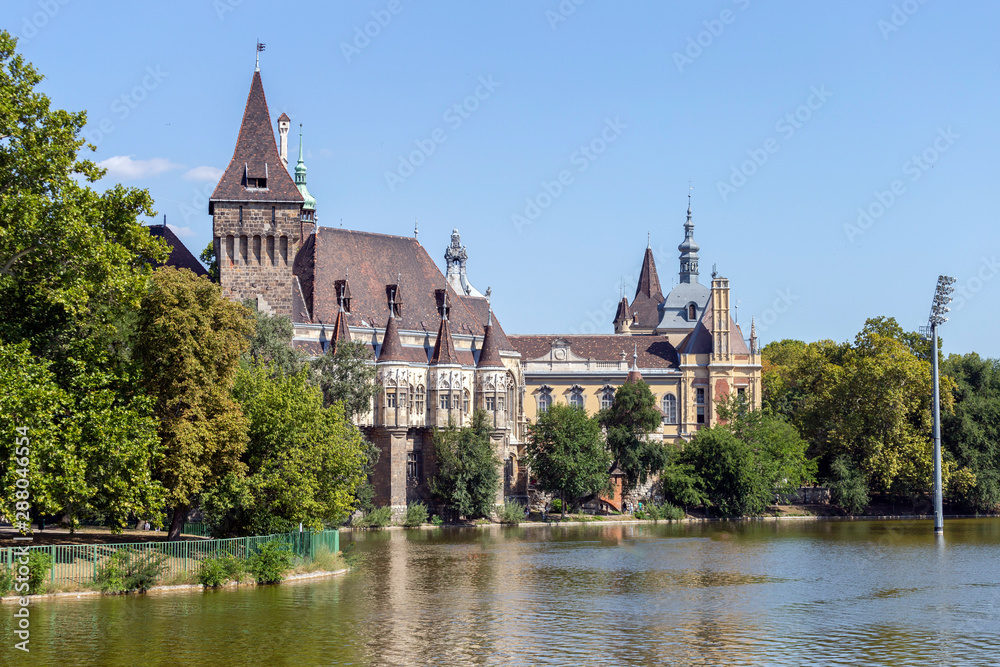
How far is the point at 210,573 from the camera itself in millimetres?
37188

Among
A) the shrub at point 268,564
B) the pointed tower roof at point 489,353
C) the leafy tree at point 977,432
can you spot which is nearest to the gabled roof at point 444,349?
the pointed tower roof at point 489,353

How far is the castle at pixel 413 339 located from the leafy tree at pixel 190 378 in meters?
27.6

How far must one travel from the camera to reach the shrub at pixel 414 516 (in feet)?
240

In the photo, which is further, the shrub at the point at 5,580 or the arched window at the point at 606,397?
the arched window at the point at 606,397

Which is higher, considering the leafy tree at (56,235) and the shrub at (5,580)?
the leafy tree at (56,235)

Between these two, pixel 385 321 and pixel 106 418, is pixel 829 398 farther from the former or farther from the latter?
pixel 106 418

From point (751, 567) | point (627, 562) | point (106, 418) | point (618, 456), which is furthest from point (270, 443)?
point (618, 456)

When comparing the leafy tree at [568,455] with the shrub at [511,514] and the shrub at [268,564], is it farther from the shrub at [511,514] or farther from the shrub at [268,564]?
the shrub at [268,564]

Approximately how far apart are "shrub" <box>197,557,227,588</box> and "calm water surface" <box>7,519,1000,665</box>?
3.45 ft

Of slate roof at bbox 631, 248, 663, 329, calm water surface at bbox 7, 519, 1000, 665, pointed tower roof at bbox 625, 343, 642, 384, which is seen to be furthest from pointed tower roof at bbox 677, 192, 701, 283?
calm water surface at bbox 7, 519, 1000, 665

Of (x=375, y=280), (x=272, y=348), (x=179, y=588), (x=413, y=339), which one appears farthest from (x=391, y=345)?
(x=179, y=588)

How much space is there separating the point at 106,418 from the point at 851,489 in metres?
61.3

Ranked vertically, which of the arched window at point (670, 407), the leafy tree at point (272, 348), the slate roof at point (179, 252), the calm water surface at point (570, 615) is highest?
the slate roof at point (179, 252)

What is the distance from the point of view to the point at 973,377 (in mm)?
91250
